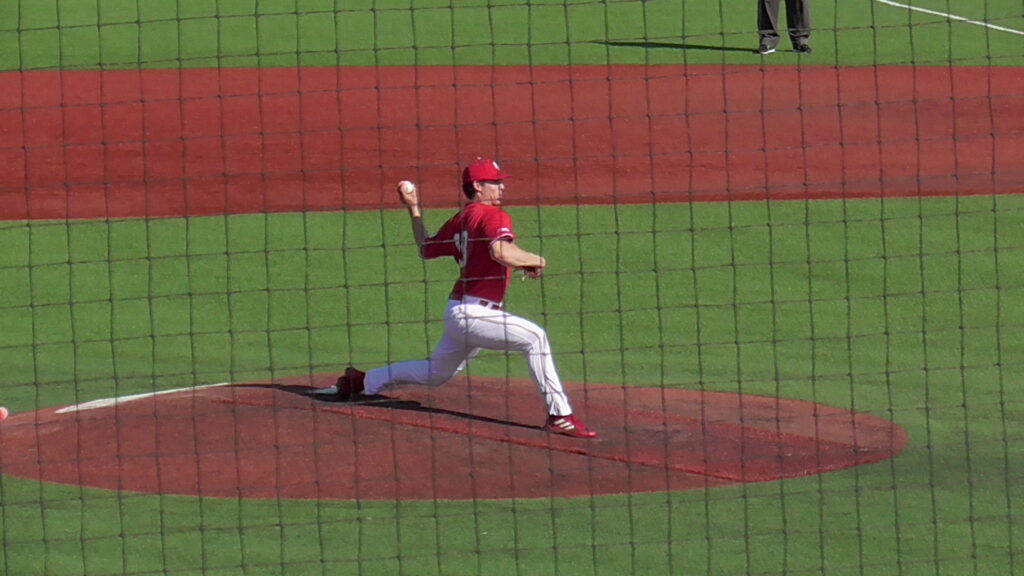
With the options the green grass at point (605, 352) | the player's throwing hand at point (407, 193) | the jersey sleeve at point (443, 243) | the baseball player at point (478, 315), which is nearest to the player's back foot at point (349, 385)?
the baseball player at point (478, 315)

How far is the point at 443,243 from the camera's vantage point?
818cm

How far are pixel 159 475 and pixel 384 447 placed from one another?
3.44ft

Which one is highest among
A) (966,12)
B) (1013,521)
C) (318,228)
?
(966,12)

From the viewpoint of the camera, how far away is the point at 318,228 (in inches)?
491

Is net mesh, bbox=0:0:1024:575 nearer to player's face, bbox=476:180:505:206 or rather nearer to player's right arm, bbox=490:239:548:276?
player's right arm, bbox=490:239:548:276

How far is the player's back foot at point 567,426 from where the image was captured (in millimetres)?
7891

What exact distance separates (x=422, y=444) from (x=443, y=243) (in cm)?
108

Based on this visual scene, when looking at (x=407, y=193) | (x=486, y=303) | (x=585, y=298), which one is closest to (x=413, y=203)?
(x=407, y=193)

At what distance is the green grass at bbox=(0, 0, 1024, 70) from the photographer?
19.1 metres

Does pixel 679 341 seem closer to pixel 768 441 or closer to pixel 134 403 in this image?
pixel 768 441

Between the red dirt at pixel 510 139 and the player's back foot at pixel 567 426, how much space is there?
4509 mm

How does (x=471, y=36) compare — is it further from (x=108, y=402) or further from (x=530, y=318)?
(x=108, y=402)

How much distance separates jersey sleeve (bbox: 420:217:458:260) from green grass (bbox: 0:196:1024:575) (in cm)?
58

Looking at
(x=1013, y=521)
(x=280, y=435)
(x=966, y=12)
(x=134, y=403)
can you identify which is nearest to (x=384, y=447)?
(x=280, y=435)
